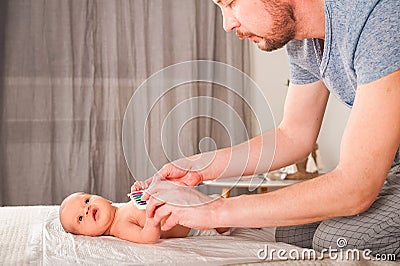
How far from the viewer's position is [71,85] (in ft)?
11.8

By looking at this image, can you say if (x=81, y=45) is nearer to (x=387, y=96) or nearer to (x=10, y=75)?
(x=10, y=75)

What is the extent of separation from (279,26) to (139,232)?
0.61m

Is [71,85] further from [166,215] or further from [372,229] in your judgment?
[372,229]

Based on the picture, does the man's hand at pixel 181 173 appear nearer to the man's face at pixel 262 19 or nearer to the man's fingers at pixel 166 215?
the man's fingers at pixel 166 215

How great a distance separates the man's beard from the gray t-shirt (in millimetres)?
107

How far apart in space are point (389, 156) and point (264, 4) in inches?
18.3

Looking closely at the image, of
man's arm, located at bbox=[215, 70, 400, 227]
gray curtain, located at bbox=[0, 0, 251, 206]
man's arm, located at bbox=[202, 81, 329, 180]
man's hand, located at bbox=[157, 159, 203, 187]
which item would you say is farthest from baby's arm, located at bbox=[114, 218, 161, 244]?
gray curtain, located at bbox=[0, 0, 251, 206]

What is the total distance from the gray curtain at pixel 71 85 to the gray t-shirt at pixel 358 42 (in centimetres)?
209

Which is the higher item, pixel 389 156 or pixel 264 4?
pixel 264 4

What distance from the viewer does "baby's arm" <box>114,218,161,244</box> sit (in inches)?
58.9

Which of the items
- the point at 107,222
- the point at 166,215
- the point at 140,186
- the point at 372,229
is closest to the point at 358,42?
the point at 372,229

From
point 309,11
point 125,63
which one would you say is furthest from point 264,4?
point 125,63

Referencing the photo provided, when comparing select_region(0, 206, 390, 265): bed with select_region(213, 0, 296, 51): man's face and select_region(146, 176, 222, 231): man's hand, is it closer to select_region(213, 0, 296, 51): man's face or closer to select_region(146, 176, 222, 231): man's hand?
select_region(146, 176, 222, 231): man's hand

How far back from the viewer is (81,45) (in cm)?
362
